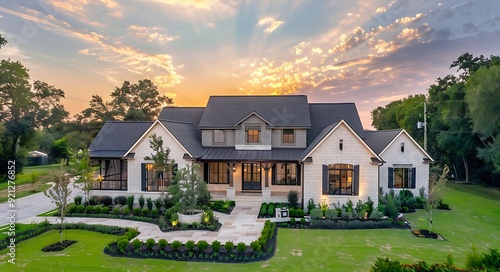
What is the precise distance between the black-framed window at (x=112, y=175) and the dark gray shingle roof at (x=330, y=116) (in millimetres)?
15728

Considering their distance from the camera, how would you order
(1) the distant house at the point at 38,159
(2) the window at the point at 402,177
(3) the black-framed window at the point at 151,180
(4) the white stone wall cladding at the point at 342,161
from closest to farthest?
(4) the white stone wall cladding at the point at 342,161 < (3) the black-framed window at the point at 151,180 < (2) the window at the point at 402,177 < (1) the distant house at the point at 38,159

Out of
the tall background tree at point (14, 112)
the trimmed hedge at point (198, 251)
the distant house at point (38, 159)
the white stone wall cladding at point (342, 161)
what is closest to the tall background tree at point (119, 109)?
the tall background tree at point (14, 112)

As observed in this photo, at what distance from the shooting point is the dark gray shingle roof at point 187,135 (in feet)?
68.5

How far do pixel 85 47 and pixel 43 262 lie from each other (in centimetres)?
1322

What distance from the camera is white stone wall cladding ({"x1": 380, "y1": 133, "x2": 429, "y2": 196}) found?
2142 cm

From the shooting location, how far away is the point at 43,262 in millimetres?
10734

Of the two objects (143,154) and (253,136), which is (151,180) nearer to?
(143,154)

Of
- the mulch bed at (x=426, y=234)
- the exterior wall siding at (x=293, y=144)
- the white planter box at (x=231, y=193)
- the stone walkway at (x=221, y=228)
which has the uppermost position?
the exterior wall siding at (x=293, y=144)

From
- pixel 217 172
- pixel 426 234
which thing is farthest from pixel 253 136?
pixel 426 234

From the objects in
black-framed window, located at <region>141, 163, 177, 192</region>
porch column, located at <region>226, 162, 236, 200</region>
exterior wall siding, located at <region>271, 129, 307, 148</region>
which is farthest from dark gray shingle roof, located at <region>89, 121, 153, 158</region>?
exterior wall siding, located at <region>271, 129, 307, 148</region>

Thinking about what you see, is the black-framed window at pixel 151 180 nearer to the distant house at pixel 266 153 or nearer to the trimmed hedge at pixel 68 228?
the distant house at pixel 266 153

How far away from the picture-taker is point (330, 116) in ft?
82.5

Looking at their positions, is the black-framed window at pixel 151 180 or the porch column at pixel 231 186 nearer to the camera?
the black-framed window at pixel 151 180

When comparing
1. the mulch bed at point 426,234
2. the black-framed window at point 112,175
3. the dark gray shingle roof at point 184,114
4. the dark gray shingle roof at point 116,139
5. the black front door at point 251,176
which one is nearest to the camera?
the mulch bed at point 426,234
